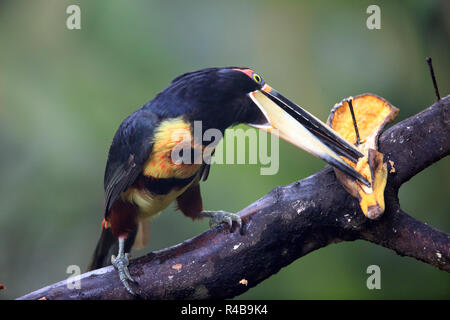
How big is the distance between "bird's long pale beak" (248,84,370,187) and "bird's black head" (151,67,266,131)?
3 centimetres

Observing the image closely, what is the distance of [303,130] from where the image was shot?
1.34 meters

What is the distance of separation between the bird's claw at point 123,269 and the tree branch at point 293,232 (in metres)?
→ 0.02

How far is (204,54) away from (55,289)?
1.51m

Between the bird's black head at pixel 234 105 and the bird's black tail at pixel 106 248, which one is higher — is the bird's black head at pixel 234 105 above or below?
above

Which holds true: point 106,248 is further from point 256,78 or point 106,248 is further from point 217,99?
point 256,78

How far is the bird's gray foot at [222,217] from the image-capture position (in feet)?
4.38

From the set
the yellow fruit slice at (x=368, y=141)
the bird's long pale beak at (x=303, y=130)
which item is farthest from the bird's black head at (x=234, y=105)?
the yellow fruit slice at (x=368, y=141)

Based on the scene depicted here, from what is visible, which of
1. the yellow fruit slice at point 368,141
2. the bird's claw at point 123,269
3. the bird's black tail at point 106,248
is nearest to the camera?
the yellow fruit slice at point 368,141

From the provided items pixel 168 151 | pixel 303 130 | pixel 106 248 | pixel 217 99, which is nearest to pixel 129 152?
pixel 168 151

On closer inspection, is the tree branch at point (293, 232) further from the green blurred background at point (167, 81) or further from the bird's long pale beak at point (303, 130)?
the green blurred background at point (167, 81)

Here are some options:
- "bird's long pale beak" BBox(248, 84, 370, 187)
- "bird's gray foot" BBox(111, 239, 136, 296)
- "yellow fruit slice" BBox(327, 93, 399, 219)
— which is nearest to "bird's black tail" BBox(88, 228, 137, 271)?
"bird's gray foot" BBox(111, 239, 136, 296)

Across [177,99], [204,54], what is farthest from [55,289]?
[204,54]

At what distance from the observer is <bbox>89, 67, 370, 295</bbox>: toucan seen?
133 cm

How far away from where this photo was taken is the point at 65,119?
244 cm
